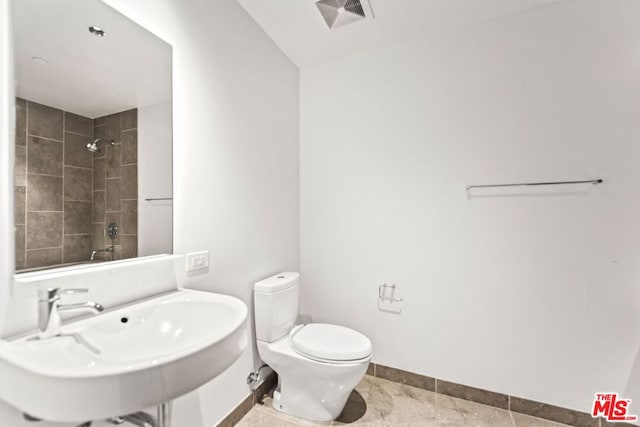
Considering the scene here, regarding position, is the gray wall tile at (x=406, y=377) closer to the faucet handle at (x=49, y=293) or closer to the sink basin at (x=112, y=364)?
the sink basin at (x=112, y=364)

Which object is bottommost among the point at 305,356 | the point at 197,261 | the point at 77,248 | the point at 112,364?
the point at 305,356

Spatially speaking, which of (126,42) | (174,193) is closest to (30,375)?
(174,193)

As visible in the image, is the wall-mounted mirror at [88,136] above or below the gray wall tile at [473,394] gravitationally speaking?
above

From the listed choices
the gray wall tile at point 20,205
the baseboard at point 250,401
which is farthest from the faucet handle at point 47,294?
the baseboard at point 250,401

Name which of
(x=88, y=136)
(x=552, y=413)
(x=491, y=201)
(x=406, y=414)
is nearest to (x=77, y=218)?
(x=88, y=136)

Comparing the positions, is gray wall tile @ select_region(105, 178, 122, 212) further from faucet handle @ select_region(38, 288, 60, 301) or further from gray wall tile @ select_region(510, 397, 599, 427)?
gray wall tile @ select_region(510, 397, 599, 427)

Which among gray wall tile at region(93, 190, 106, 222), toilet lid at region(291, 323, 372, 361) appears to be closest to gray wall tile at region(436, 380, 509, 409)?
toilet lid at region(291, 323, 372, 361)

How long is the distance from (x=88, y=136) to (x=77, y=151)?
7 cm

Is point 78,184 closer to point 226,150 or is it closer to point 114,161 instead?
point 114,161

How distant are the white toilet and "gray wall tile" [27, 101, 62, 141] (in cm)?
114

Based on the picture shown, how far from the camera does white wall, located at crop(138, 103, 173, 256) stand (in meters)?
1.17

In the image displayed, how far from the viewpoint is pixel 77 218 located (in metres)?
0.97

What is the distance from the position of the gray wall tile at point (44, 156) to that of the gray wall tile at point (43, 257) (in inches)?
9.6

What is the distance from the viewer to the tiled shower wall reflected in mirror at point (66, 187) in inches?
32.2
